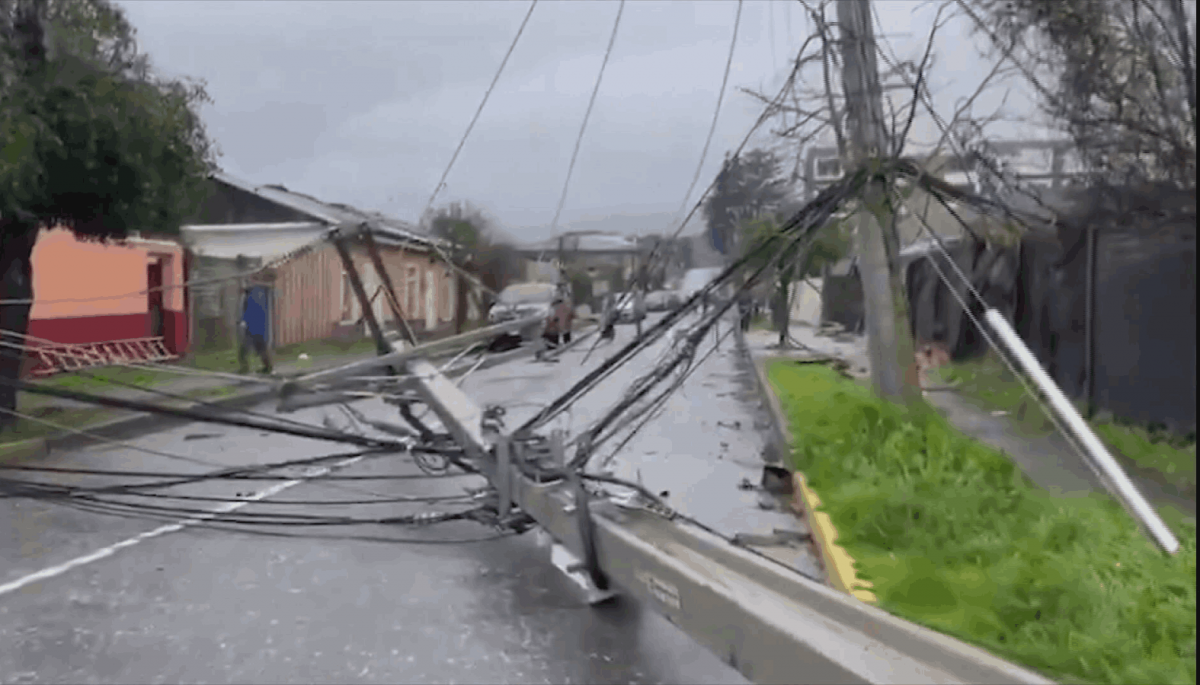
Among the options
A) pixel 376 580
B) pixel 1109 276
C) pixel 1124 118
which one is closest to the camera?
pixel 1124 118

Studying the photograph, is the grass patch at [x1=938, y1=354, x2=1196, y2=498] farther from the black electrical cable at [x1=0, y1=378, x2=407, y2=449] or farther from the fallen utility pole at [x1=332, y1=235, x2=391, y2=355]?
the black electrical cable at [x1=0, y1=378, x2=407, y2=449]

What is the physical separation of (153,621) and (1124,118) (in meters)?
3.66

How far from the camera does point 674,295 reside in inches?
141

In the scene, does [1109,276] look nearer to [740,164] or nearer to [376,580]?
[740,164]

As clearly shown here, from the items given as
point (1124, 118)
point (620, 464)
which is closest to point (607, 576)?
point (620, 464)

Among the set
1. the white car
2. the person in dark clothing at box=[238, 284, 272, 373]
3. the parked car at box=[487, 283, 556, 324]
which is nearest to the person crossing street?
the person in dark clothing at box=[238, 284, 272, 373]

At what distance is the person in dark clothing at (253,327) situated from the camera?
3.45 meters

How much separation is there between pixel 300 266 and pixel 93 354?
67 centimetres

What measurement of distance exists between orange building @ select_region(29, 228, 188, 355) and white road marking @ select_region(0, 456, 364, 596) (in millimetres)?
716

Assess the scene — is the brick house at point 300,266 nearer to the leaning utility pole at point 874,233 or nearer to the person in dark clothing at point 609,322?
the person in dark clothing at point 609,322

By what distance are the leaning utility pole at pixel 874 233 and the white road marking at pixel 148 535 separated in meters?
2.06

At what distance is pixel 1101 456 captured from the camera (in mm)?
1317

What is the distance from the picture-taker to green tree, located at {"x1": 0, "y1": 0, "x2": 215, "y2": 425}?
3.45 metres

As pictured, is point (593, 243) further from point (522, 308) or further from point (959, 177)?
point (959, 177)
